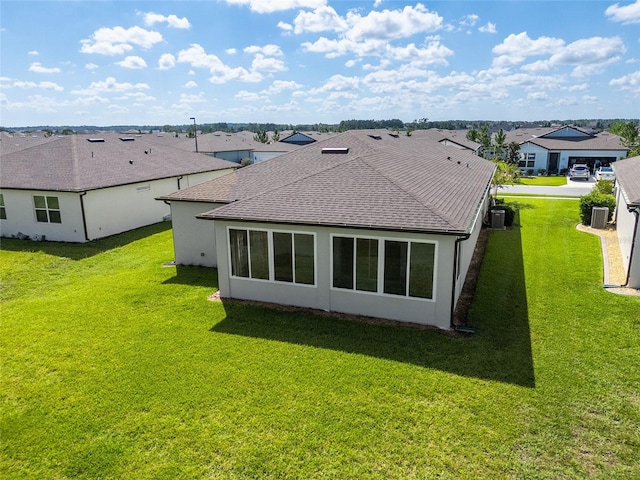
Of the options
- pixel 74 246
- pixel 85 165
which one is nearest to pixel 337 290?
pixel 74 246

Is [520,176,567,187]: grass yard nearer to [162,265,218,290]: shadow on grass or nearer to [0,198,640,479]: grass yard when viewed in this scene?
[0,198,640,479]: grass yard

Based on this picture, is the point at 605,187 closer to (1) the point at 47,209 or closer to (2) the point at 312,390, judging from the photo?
(2) the point at 312,390

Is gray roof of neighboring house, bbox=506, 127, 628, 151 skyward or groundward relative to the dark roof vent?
groundward

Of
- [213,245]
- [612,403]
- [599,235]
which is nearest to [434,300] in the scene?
[612,403]

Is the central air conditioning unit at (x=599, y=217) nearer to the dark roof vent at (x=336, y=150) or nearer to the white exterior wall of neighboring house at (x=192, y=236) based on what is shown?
the dark roof vent at (x=336, y=150)

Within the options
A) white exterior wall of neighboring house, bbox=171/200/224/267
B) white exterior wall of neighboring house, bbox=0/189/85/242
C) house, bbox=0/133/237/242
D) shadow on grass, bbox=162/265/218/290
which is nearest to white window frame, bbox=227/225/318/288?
shadow on grass, bbox=162/265/218/290

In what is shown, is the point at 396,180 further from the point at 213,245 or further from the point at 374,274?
the point at 213,245
